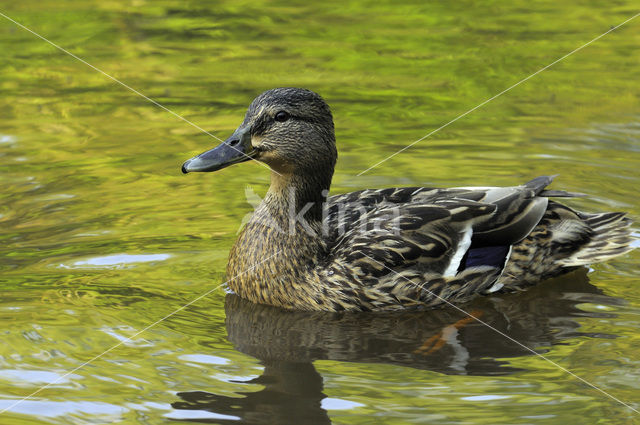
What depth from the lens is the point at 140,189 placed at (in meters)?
9.36

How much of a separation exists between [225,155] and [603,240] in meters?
2.96

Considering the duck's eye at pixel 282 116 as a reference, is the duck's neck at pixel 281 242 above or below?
below

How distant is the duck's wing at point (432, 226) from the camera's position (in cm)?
727

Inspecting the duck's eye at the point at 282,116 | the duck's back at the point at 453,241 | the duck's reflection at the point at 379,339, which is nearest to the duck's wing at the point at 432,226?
the duck's back at the point at 453,241

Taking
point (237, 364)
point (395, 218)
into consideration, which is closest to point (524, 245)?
point (395, 218)

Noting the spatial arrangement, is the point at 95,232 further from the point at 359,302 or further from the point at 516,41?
the point at 516,41

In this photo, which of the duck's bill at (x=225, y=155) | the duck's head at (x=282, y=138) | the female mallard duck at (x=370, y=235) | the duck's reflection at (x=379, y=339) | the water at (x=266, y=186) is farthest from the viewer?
the female mallard duck at (x=370, y=235)

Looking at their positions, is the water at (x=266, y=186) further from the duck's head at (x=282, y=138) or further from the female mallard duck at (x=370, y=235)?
the duck's head at (x=282, y=138)

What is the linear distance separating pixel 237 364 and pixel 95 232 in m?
2.66

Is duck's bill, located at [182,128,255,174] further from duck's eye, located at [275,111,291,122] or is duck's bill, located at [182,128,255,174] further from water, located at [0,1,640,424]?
water, located at [0,1,640,424]

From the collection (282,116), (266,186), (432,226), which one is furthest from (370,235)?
(266,186)

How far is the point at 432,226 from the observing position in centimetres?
737

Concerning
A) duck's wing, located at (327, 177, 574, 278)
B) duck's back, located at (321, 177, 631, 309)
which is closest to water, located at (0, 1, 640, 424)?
duck's back, located at (321, 177, 631, 309)

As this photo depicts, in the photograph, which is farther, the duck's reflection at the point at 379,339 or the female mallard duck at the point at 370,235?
the female mallard duck at the point at 370,235
